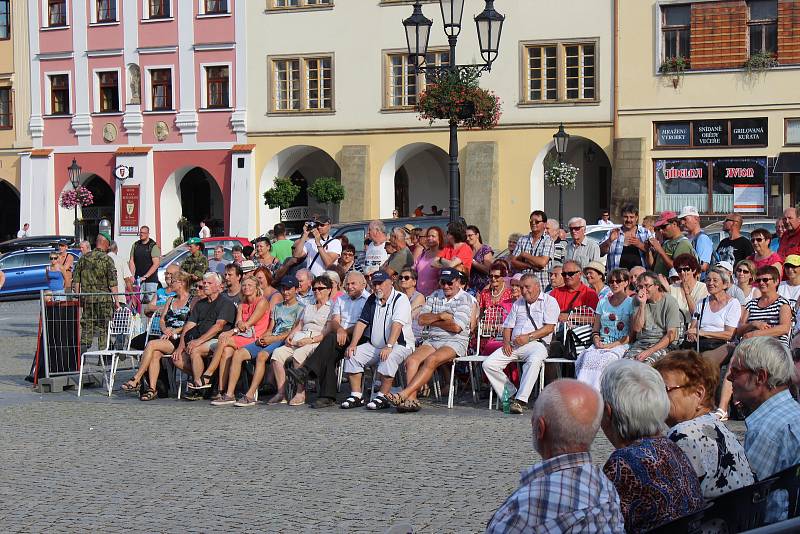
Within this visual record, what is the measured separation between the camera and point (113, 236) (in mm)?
43344

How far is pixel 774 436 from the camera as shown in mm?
5789

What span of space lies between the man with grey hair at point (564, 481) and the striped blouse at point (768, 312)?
8.33 metres

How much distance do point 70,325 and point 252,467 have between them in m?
6.48

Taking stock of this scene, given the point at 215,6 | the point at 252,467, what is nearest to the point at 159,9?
the point at 215,6

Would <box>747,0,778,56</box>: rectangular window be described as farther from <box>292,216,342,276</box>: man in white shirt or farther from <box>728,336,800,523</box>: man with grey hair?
<box>728,336,800,523</box>: man with grey hair

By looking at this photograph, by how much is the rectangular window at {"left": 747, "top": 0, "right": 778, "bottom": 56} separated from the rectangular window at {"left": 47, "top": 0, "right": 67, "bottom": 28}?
76.5 feet

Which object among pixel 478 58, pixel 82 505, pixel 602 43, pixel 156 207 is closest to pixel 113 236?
pixel 156 207

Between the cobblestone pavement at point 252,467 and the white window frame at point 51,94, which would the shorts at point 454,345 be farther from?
the white window frame at point 51,94

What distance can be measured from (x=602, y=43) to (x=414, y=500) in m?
29.0

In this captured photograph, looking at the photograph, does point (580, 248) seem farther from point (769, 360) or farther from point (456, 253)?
point (769, 360)

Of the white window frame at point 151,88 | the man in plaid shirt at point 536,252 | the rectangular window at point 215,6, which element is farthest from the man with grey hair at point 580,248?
the white window frame at point 151,88

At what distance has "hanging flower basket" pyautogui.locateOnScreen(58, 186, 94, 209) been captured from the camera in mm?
42719

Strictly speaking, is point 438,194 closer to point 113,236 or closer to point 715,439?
point 113,236

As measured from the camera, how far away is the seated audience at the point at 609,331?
41.6 feet
